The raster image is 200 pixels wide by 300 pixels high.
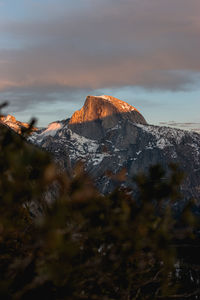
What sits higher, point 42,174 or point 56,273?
point 42,174

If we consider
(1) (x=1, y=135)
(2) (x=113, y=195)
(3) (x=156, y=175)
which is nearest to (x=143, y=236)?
(3) (x=156, y=175)

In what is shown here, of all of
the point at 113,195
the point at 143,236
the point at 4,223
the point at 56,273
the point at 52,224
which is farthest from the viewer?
the point at 113,195

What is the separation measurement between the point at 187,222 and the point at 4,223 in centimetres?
298

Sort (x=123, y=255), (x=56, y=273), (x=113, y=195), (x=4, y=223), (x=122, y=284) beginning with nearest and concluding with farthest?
(x=56, y=273) < (x=4, y=223) < (x=123, y=255) < (x=113, y=195) < (x=122, y=284)

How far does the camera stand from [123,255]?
Result: 20.4ft

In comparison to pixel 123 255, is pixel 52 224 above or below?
above

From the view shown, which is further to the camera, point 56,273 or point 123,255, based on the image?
point 123,255

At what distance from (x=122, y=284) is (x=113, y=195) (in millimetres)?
4732

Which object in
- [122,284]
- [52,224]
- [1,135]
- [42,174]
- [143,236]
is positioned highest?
[1,135]

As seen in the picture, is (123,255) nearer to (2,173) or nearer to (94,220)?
(94,220)

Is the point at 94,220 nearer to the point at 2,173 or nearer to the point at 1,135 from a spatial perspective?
the point at 2,173

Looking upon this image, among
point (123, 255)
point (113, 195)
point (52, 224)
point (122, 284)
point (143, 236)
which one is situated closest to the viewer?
point (52, 224)

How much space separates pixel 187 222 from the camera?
19.2 ft

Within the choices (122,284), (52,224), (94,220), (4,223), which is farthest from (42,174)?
(122,284)
